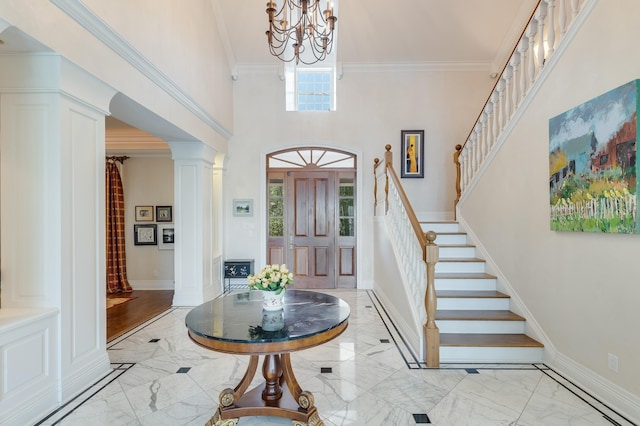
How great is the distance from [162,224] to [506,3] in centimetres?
732

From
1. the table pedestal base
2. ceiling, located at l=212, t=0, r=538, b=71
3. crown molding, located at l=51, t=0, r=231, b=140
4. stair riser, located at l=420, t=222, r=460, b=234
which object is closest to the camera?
the table pedestal base

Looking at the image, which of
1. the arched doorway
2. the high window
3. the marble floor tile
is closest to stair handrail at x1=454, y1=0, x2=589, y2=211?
the arched doorway

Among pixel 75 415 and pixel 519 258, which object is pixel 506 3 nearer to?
pixel 519 258

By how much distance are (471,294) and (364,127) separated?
12.5 ft

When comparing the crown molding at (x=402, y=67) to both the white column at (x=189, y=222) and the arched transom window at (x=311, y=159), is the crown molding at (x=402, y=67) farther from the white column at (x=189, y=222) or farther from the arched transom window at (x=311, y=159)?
the white column at (x=189, y=222)

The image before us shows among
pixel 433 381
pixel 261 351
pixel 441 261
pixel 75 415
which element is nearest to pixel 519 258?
pixel 441 261

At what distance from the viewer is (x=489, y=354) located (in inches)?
129

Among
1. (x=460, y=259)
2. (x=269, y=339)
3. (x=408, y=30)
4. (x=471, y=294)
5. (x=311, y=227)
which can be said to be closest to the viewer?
(x=269, y=339)

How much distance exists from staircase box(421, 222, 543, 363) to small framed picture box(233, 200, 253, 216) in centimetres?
366

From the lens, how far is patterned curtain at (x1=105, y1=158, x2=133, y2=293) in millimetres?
6465

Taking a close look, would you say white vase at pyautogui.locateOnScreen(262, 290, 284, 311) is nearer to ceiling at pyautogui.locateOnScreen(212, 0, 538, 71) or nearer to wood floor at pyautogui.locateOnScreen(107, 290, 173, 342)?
wood floor at pyautogui.locateOnScreen(107, 290, 173, 342)

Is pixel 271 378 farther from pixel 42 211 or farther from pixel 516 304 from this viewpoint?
pixel 516 304

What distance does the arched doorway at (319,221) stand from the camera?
666cm

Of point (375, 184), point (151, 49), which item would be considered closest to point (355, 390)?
point (151, 49)
